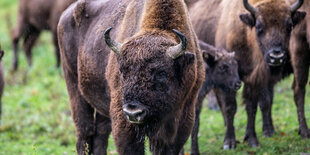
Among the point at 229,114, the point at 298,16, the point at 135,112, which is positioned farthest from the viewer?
the point at 229,114

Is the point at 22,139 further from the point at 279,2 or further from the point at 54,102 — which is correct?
the point at 279,2

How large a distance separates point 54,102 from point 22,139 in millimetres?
3009

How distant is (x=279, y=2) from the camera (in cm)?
826

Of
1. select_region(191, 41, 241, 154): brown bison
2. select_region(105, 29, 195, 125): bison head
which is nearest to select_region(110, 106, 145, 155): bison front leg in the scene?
select_region(105, 29, 195, 125): bison head

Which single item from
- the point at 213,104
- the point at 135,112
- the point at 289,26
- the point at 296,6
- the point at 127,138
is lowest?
the point at 213,104

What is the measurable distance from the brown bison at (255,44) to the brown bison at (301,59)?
348mm

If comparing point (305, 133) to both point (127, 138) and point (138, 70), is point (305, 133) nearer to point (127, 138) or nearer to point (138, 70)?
point (127, 138)

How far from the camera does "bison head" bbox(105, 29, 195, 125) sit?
4531 millimetres

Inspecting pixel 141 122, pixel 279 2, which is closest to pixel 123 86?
pixel 141 122

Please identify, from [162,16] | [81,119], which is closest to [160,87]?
[162,16]

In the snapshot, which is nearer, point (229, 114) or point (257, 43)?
point (257, 43)

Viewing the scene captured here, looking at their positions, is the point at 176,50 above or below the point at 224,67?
above

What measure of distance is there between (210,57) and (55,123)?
419 centimetres

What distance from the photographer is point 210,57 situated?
27.6ft
